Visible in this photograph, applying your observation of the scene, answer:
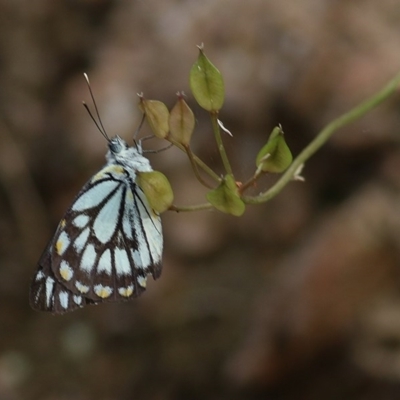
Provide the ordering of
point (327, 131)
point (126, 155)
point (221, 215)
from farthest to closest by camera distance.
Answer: point (221, 215) → point (126, 155) → point (327, 131)

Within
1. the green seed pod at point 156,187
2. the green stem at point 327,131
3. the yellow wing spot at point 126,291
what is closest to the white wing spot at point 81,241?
the yellow wing spot at point 126,291

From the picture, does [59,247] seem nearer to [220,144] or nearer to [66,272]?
[66,272]

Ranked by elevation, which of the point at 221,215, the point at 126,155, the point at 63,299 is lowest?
the point at 63,299

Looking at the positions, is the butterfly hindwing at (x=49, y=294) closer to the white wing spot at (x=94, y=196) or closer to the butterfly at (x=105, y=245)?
the butterfly at (x=105, y=245)

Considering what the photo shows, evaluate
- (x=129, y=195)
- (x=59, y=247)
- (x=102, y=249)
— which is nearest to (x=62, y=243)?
(x=59, y=247)

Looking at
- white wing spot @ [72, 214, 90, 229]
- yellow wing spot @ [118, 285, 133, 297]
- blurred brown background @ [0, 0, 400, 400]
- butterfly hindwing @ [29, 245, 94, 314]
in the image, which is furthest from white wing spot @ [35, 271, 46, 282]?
blurred brown background @ [0, 0, 400, 400]

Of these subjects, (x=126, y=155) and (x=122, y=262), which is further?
(x=122, y=262)

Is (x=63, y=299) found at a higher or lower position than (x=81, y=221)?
lower
